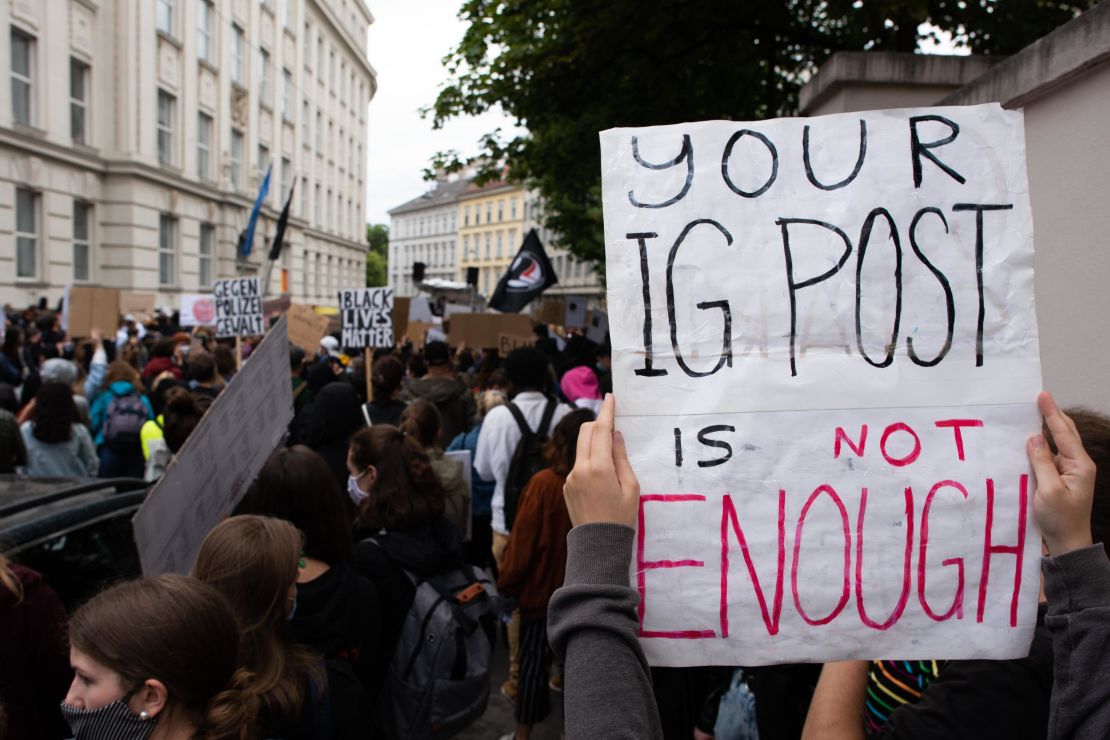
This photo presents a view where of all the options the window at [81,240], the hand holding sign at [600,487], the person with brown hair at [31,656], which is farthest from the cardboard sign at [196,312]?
the hand holding sign at [600,487]

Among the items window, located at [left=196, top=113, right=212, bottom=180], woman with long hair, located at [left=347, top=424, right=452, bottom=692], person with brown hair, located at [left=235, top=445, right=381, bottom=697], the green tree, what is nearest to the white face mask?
woman with long hair, located at [left=347, top=424, right=452, bottom=692]

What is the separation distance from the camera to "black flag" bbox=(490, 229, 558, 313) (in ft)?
35.6

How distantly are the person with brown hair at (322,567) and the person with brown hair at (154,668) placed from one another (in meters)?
0.70

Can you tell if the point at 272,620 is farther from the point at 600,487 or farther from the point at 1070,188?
the point at 1070,188

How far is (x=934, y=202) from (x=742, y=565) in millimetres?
713

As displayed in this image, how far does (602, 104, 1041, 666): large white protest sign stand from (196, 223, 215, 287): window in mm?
27998

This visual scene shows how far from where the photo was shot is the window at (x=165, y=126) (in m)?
23.4

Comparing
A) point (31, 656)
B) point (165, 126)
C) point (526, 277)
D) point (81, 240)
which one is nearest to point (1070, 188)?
point (31, 656)

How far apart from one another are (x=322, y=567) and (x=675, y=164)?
191cm

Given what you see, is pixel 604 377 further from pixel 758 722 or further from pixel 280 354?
pixel 758 722

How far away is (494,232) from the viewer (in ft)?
276

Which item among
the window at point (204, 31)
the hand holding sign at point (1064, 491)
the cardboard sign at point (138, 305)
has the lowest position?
the hand holding sign at point (1064, 491)

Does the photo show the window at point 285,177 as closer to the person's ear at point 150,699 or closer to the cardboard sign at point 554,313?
the cardboard sign at point 554,313

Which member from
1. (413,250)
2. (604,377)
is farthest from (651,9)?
(413,250)
